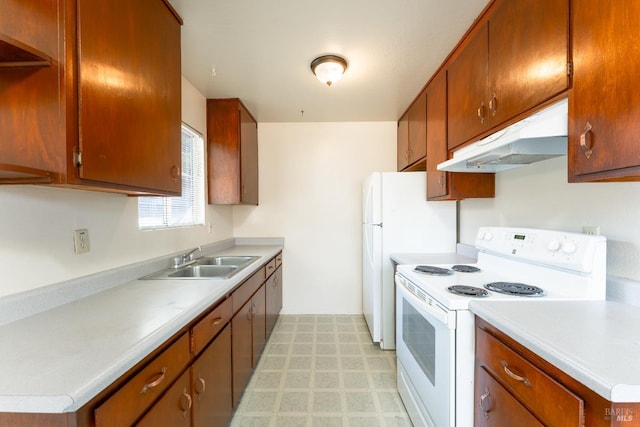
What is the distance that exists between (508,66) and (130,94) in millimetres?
1763

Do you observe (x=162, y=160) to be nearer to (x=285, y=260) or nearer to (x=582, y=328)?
(x=582, y=328)

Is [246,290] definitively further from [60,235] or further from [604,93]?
[604,93]

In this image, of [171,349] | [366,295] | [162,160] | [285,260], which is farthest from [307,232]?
[171,349]

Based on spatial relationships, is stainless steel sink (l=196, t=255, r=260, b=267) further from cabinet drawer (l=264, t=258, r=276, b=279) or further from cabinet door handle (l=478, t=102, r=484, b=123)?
cabinet door handle (l=478, t=102, r=484, b=123)

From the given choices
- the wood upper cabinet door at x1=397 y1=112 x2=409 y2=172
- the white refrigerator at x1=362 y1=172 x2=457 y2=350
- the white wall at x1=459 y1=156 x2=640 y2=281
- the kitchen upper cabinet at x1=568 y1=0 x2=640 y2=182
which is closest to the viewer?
the kitchen upper cabinet at x1=568 y1=0 x2=640 y2=182

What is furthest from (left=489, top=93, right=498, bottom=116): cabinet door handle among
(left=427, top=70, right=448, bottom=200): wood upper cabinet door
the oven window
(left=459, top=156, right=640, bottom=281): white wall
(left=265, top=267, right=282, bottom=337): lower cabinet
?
(left=265, top=267, right=282, bottom=337): lower cabinet

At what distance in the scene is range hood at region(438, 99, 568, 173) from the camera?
110 cm

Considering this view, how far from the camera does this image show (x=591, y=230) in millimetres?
1354

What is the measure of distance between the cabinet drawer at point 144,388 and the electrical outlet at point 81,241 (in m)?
0.70

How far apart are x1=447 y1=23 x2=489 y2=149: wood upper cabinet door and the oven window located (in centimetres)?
115

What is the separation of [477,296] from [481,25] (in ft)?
4.93

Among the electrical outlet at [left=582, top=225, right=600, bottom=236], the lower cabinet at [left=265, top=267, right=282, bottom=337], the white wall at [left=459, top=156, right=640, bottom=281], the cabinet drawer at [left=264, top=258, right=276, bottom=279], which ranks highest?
the white wall at [left=459, top=156, right=640, bottom=281]

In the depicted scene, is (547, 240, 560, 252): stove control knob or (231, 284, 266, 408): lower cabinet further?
(231, 284, 266, 408): lower cabinet

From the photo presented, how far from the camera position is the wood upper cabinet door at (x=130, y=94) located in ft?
3.28
